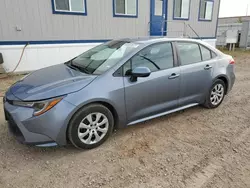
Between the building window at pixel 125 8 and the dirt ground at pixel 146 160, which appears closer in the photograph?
the dirt ground at pixel 146 160

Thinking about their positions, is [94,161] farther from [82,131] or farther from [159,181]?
[159,181]

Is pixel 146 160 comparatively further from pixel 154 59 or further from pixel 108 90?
pixel 154 59

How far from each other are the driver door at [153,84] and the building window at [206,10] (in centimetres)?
1053

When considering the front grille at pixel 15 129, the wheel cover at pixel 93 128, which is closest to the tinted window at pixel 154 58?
the wheel cover at pixel 93 128

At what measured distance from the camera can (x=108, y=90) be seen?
8.93 feet

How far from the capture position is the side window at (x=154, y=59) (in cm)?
300

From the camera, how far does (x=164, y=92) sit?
3.26 m

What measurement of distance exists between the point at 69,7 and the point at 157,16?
444 cm

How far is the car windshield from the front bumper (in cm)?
73

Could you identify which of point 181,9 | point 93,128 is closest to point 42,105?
point 93,128

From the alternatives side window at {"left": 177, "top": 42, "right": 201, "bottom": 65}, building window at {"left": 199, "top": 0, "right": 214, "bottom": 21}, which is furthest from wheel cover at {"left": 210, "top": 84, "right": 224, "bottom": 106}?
building window at {"left": 199, "top": 0, "right": 214, "bottom": 21}

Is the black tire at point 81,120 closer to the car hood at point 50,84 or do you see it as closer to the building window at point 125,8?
the car hood at point 50,84

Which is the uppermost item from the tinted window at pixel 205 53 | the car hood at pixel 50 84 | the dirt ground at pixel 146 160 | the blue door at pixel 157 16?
the blue door at pixel 157 16

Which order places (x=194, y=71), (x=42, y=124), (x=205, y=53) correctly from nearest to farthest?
(x=42, y=124), (x=194, y=71), (x=205, y=53)
